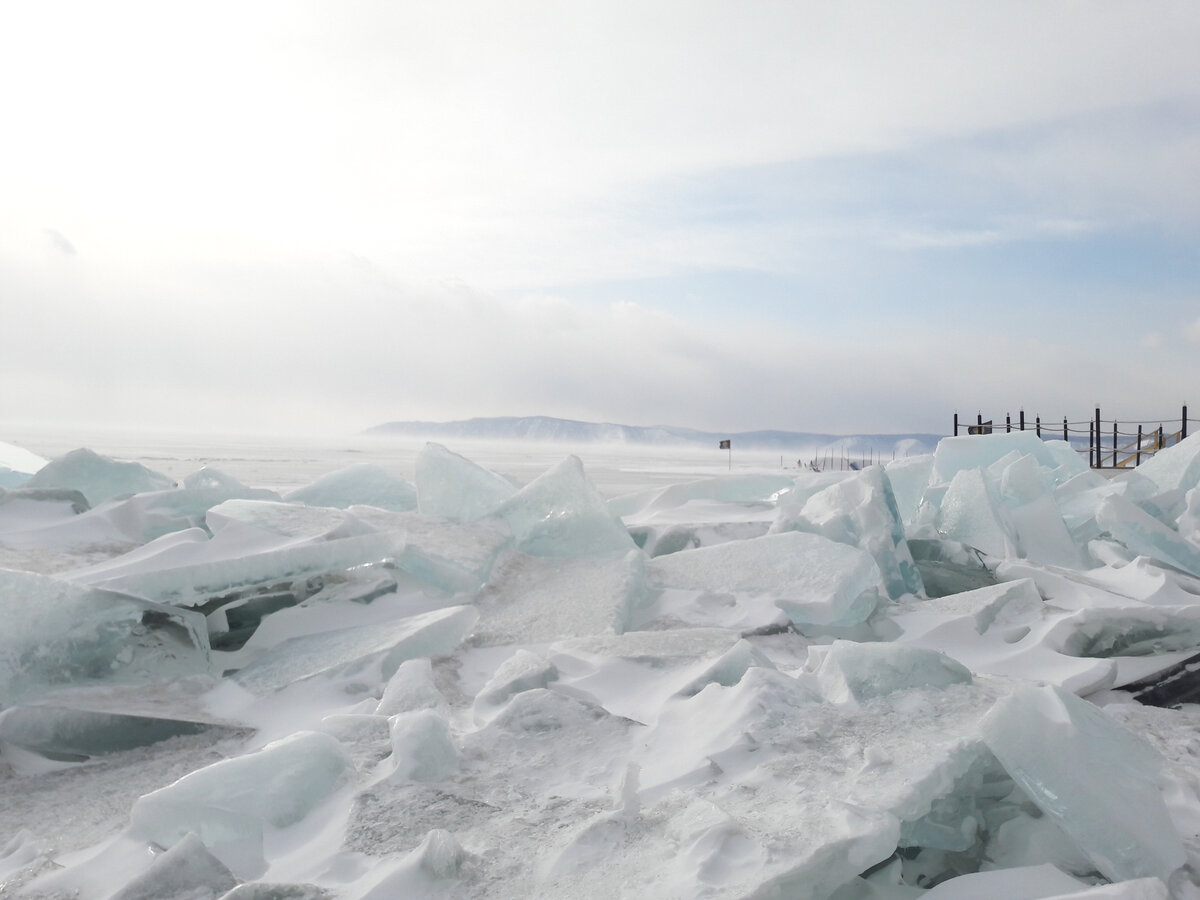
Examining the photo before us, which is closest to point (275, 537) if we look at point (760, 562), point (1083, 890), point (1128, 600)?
point (760, 562)

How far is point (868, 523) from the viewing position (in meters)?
3.91

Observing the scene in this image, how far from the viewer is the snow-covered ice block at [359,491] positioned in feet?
15.7

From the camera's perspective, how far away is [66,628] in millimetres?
2439

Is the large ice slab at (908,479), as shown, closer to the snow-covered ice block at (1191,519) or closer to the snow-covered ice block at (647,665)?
the snow-covered ice block at (1191,519)

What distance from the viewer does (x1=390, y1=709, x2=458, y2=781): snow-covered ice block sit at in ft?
5.74

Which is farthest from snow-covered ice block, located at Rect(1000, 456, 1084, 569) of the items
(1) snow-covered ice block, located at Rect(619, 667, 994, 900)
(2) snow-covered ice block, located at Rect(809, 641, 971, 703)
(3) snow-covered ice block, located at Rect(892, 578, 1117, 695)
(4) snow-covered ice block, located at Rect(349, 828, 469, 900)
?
(4) snow-covered ice block, located at Rect(349, 828, 469, 900)

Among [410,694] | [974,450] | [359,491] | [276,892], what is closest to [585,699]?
[410,694]

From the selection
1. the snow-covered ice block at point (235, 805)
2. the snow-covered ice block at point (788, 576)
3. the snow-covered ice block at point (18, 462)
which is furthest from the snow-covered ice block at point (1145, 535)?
Result: the snow-covered ice block at point (18, 462)

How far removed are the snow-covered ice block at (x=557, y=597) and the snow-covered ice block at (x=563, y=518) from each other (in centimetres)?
8

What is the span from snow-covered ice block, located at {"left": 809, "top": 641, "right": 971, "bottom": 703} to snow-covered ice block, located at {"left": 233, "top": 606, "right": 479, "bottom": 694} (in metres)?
1.28

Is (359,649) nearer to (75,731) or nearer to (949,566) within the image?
(75,731)

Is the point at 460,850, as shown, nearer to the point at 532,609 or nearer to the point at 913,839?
the point at 913,839

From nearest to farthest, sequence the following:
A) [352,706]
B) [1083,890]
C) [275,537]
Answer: [1083,890]
[352,706]
[275,537]

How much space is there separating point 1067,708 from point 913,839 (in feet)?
1.35
